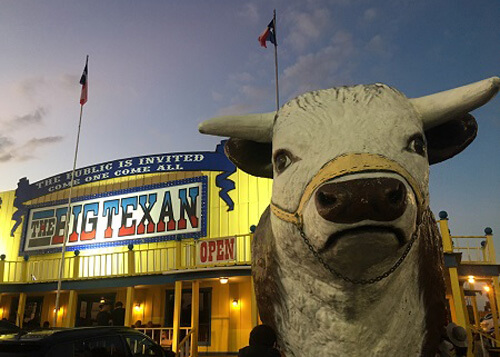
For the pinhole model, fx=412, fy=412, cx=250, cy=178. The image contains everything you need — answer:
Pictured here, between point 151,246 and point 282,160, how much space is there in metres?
15.0

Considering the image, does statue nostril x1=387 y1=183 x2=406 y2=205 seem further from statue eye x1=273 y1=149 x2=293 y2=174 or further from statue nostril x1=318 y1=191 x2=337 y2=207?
statue eye x1=273 y1=149 x2=293 y2=174

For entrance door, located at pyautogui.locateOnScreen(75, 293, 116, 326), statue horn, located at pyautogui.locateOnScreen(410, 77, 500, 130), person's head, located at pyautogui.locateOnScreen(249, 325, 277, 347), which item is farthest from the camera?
entrance door, located at pyautogui.locateOnScreen(75, 293, 116, 326)

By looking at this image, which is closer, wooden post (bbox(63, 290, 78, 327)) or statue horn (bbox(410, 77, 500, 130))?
statue horn (bbox(410, 77, 500, 130))

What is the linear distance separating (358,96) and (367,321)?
1.10 meters

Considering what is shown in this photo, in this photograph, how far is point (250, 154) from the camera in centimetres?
272

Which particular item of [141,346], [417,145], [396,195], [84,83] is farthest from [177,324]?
[396,195]

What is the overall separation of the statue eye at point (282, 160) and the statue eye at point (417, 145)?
1.87ft

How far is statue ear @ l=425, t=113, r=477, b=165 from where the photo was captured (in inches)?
95.8

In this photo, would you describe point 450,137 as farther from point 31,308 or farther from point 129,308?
point 31,308

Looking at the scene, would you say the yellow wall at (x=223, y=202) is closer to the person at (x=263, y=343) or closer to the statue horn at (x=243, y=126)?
the person at (x=263, y=343)

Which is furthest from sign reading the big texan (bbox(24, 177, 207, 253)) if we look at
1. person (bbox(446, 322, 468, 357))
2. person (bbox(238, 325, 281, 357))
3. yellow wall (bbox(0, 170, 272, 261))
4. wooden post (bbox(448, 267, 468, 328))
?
person (bbox(446, 322, 468, 357))

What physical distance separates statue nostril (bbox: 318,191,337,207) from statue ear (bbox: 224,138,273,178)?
3.75 ft

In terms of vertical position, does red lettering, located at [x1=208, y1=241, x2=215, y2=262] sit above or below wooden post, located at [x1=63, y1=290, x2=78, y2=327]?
above


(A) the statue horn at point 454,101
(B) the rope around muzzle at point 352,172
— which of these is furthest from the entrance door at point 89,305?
(A) the statue horn at point 454,101
